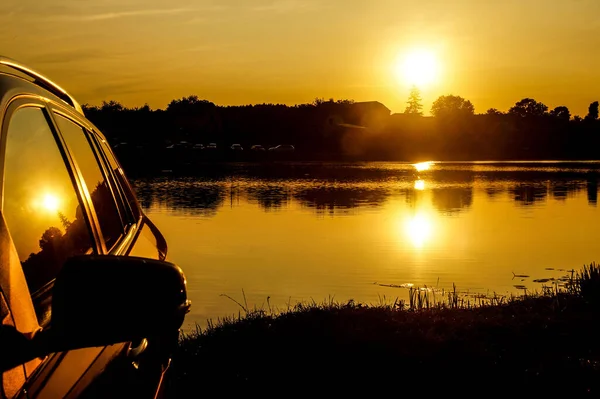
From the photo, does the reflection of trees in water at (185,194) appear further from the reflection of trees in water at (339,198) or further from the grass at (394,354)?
the grass at (394,354)

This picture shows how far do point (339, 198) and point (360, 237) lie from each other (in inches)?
794

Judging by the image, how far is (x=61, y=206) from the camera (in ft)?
9.29

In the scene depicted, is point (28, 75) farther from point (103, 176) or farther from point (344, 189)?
point (344, 189)

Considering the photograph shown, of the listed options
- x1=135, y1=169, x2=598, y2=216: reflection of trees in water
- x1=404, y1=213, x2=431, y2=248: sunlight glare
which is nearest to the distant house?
x1=135, y1=169, x2=598, y2=216: reflection of trees in water

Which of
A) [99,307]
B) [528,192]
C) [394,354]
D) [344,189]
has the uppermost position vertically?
[99,307]

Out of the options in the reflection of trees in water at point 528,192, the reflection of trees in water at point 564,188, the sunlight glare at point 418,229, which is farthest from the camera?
the reflection of trees in water at point 564,188

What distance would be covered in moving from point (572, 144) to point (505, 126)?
14.5 metres

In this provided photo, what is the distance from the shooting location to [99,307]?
1.93 metres

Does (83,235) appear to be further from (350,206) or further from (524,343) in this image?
(350,206)

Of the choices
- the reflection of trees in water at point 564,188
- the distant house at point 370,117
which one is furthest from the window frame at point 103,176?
the distant house at point 370,117

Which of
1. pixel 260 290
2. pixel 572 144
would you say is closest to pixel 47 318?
pixel 260 290

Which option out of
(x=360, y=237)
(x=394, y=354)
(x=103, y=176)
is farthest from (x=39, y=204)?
(x=360, y=237)

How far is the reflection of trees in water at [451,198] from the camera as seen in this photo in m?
47.8

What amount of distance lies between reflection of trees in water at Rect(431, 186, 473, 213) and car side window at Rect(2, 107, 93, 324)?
4324cm
